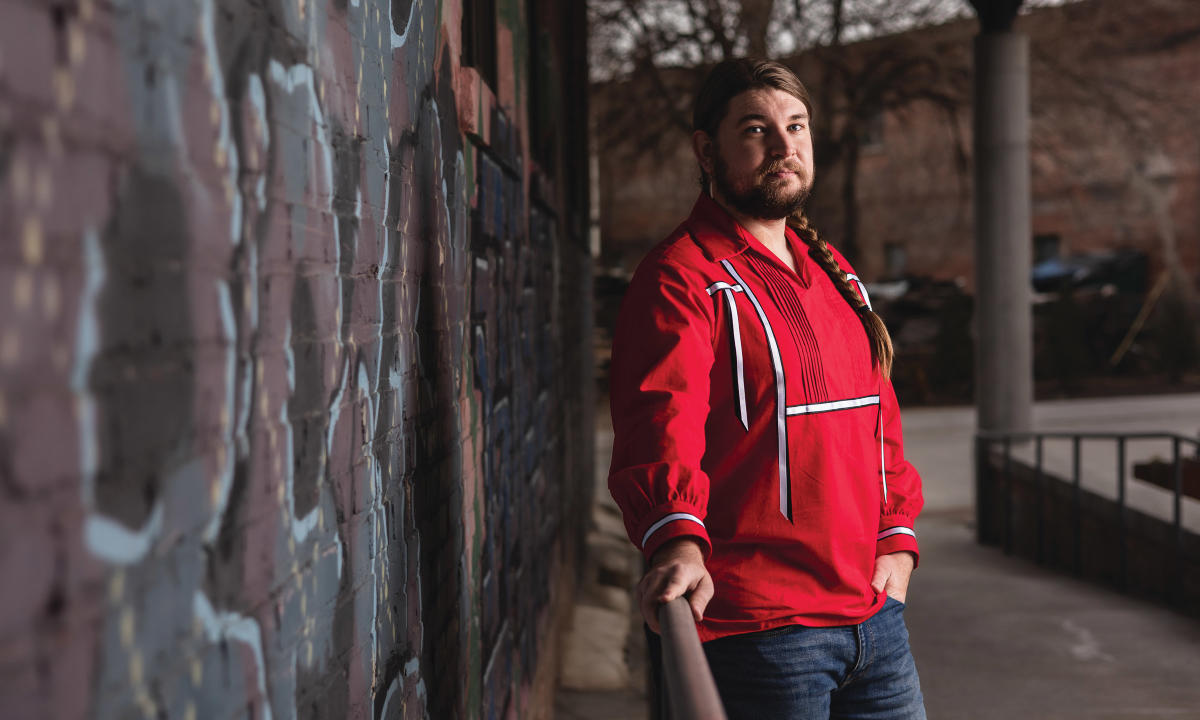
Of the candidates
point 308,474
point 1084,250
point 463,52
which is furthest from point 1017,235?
point 1084,250

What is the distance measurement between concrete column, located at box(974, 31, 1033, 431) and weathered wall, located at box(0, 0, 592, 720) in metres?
8.13

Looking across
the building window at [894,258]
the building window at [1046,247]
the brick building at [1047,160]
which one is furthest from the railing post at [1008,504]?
the building window at [1046,247]

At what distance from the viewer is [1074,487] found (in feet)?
24.9

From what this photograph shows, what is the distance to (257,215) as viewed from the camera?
42.8 inches

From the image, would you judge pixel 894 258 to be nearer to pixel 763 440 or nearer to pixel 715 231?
pixel 715 231

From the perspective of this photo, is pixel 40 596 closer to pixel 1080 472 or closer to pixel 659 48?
pixel 1080 472

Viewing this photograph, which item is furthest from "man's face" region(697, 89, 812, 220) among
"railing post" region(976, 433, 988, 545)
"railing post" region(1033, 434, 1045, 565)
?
"railing post" region(976, 433, 988, 545)

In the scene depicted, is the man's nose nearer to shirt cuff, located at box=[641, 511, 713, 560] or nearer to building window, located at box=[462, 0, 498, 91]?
shirt cuff, located at box=[641, 511, 713, 560]

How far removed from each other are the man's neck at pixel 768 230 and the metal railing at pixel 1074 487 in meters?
4.62

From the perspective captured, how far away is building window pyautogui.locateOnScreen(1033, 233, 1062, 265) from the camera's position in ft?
103

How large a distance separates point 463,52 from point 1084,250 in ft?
101

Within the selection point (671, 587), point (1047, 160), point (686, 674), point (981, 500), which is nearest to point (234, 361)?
point (686, 674)

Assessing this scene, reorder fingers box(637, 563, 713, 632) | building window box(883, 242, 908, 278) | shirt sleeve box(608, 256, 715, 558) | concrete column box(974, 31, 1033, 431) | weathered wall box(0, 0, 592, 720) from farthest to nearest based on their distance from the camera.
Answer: building window box(883, 242, 908, 278)
concrete column box(974, 31, 1033, 431)
shirt sleeve box(608, 256, 715, 558)
fingers box(637, 563, 713, 632)
weathered wall box(0, 0, 592, 720)

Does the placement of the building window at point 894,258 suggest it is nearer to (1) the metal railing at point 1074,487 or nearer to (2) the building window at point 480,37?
(1) the metal railing at point 1074,487
